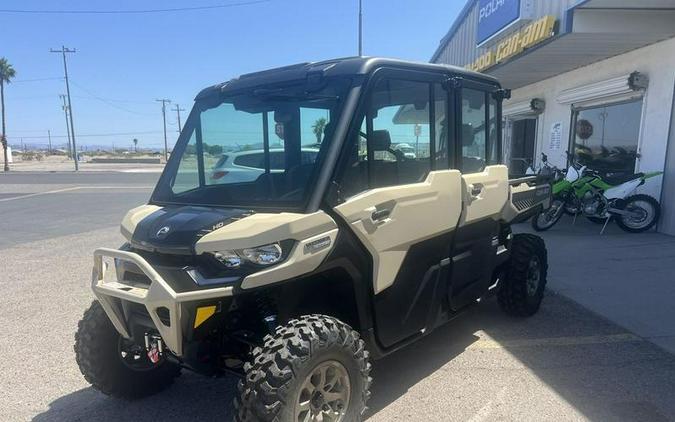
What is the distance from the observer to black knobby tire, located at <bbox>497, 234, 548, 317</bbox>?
183 inches

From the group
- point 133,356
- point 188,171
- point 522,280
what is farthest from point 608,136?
point 133,356

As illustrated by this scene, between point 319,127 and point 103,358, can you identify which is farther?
point 103,358

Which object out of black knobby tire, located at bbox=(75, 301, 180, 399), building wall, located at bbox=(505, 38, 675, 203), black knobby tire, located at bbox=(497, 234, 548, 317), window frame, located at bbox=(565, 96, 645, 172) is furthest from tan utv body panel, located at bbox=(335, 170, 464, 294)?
window frame, located at bbox=(565, 96, 645, 172)

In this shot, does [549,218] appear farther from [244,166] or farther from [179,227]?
[179,227]

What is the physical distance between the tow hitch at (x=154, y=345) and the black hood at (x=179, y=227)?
0.57 m

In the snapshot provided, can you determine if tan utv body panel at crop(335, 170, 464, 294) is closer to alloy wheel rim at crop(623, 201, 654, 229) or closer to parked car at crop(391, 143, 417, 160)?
parked car at crop(391, 143, 417, 160)

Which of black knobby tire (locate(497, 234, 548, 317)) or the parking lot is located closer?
the parking lot

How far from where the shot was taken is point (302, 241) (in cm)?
259

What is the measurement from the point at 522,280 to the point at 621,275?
2.45 m

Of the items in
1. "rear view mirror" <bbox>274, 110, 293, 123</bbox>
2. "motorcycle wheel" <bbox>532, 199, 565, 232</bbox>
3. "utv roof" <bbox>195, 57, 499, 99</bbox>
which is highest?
"utv roof" <bbox>195, 57, 499, 99</bbox>

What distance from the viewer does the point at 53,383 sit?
3.63 metres

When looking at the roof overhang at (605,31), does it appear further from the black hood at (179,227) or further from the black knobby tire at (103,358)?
the black knobby tire at (103,358)

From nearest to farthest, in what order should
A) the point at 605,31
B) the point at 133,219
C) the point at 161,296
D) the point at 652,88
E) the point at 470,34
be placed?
the point at 161,296 < the point at 133,219 < the point at 605,31 < the point at 652,88 < the point at 470,34

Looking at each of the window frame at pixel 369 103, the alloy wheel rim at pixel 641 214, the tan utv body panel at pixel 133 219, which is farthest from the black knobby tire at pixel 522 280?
the alloy wheel rim at pixel 641 214
